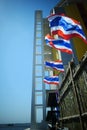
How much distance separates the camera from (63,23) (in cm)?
534

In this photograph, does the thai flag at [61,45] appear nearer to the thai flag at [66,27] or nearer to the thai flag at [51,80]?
the thai flag at [66,27]

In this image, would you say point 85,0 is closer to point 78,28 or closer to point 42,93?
point 78,28

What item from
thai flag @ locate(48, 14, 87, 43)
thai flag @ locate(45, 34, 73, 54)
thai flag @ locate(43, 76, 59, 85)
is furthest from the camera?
thai flag @ locate(43, 76, 59, 85)

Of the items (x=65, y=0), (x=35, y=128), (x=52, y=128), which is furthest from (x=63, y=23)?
(x=35, y=128)

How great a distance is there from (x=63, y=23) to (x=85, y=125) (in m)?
3.99

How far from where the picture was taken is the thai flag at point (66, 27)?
486 centimetres

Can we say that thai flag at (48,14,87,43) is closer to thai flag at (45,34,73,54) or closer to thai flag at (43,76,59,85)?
thai flag at (45,34,73,54)

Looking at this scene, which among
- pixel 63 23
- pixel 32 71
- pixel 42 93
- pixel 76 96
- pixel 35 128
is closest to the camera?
pixel 76 96

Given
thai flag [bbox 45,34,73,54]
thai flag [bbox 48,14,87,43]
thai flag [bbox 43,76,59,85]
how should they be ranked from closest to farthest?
thai flag [bbox 48,14,87,43] → thai flag [bbox 45,34,73,54] → thai flag [bbox 43,76,59,85]

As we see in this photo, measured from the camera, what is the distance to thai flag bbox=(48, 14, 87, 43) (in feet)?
15.9

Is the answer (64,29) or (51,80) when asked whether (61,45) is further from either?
(51,80)

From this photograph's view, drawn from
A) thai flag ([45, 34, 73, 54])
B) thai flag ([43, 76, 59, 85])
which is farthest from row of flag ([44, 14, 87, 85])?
thai flag ([43, 76, 59, 85])

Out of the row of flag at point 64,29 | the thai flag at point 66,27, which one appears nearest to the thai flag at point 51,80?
the row of flag at point 64,29

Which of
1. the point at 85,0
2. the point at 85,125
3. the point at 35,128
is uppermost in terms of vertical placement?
the point at 85,0
